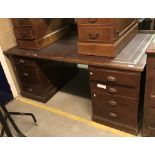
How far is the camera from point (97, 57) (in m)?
1.69

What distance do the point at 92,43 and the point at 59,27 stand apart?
0.86 metres

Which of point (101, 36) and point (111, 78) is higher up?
point (101, 36)

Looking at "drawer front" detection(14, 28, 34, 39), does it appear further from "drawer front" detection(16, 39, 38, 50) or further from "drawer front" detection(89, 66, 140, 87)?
"drawer front" detection(89, 66, 140, 87)

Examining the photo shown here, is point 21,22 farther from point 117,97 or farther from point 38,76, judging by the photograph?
point 117,97

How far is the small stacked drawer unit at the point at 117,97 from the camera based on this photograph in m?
1.54

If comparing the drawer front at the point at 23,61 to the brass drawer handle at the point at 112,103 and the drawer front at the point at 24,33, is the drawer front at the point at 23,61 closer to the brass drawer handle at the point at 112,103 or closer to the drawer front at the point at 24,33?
the drawer front at the point at 24,33

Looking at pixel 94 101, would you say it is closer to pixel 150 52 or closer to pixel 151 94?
pixel 151 94

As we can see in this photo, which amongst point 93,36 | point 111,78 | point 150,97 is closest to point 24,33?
point 93,36

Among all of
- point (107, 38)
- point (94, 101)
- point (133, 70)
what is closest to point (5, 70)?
point (94, 101)

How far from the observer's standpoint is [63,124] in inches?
79.3

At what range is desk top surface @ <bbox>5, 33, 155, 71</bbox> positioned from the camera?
59.9 inches

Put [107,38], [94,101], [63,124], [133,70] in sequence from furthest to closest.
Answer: [63,124] < [94,101] < [107,38] < [133,70]

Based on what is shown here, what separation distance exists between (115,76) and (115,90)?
14 centimetres

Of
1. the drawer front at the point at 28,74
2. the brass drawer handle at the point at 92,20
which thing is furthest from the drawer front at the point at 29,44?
the brass drawer handle at the point at 92,20
